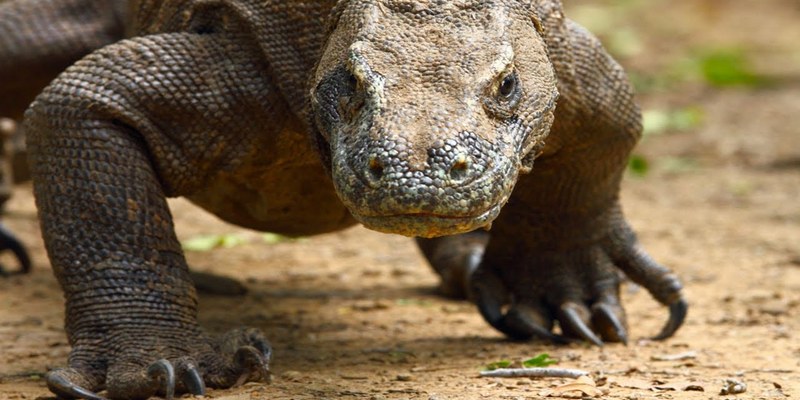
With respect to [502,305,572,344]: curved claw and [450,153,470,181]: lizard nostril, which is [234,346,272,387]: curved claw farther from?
[502,305,572,344]: curved claw

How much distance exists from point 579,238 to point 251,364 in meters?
2.11

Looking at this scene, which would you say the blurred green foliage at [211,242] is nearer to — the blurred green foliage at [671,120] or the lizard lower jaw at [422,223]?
the lizard lower jaw at [422,223]

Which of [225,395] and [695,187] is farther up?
[695,187]

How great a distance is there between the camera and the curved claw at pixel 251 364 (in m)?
4.78

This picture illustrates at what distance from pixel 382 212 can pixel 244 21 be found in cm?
170

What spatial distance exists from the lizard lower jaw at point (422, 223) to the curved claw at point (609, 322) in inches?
84.7

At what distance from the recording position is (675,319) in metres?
6.09

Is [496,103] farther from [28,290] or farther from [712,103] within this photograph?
[712,103]

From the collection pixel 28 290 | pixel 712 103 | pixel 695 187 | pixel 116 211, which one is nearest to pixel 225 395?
pixel 116 211

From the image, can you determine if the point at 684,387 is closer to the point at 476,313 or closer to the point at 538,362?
the point at 538,362

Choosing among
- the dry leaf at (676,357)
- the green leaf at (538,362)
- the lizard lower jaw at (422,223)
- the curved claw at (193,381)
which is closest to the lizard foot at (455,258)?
the dry leaf at (676,357)

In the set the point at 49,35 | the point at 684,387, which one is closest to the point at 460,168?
the point at 684,387

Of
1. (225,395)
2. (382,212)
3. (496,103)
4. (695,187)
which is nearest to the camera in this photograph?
(382,212)

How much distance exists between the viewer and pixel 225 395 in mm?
4664
